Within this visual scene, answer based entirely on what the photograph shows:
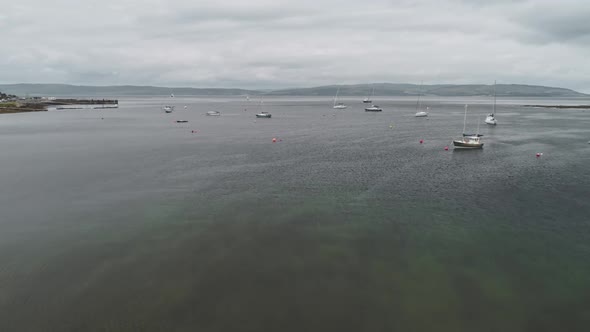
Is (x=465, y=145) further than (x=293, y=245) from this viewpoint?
Yes

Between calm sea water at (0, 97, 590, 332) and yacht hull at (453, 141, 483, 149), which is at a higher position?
yacht hull at (453, 141, 483, 149)

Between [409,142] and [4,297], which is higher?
[409,142]

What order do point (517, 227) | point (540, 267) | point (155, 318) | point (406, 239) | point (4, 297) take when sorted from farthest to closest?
point (517, 227) < point (406, 239) < point (540, 267) < point (4, 297) < point (155, 318)

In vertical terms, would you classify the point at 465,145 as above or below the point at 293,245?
above

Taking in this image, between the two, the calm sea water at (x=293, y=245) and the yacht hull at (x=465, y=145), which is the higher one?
the yacht hull at (x=465, y=145)

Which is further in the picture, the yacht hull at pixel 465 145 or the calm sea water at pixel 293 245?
the yacht hull at pixel 465 145

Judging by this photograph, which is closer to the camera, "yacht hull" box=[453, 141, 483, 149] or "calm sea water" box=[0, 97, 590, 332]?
"calm sea water" box=[0, 97, 590, 332]

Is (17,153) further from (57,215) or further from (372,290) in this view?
(372,290)

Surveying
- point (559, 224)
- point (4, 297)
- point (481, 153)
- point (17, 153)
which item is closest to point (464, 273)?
point (559, 224)
